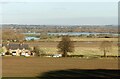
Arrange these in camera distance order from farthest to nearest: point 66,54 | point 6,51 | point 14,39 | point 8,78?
1. point 14,39
2. point 6,51
3. point 66,54
4. point 8,78

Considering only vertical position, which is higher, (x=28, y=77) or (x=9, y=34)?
(x=9, y=34)

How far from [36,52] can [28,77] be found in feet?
80.6

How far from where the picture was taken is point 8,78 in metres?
18.8

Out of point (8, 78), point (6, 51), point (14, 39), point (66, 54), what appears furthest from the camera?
point (14, 39)

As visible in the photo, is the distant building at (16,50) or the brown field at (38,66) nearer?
the brown field at (38,66)

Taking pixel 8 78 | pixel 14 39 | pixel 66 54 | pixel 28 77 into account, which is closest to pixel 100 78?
pixel 28 77

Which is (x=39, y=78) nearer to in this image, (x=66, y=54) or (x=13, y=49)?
(x=66, y=54)

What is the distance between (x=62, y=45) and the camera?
43469mm

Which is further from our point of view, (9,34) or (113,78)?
(9,34)

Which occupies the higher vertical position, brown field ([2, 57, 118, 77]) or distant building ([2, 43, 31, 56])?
distant building ([2, 43, 31, 56])

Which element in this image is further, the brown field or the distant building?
the distant building

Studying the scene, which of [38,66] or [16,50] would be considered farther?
[16,50]

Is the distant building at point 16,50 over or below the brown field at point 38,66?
over

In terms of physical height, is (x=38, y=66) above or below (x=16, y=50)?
below
